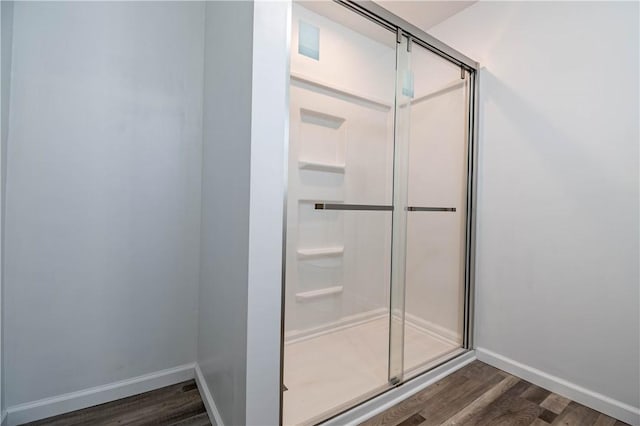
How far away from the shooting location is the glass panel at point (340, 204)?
1.71m

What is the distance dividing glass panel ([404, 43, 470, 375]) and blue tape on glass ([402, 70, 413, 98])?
0.14 m

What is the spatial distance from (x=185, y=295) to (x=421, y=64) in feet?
6.88

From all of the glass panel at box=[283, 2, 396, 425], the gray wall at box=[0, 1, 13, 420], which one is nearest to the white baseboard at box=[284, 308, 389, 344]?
the glass panel at box=[283, 2, 396, 425]

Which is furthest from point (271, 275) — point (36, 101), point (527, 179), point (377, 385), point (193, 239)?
point (527, 179)

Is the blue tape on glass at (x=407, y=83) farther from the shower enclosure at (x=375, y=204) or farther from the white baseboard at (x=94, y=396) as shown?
the white baseboard at (x=94, y=396)

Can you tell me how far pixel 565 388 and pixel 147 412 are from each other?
2.23 metres

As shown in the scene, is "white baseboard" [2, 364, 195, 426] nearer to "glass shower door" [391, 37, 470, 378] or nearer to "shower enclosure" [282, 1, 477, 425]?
"shower enclosure" [282, 1, 477, 425]

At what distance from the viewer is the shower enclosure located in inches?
67.1

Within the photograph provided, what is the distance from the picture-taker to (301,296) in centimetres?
194

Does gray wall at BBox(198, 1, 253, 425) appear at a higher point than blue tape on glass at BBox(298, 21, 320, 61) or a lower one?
lower

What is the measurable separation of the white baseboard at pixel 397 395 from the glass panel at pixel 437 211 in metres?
0.12

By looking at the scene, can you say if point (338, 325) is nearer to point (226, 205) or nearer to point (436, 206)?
point (436, 206)

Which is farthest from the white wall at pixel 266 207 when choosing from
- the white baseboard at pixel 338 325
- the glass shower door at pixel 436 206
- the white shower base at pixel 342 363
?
the glass shower door at pixel 436 206

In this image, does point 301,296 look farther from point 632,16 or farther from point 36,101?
point 632,16
